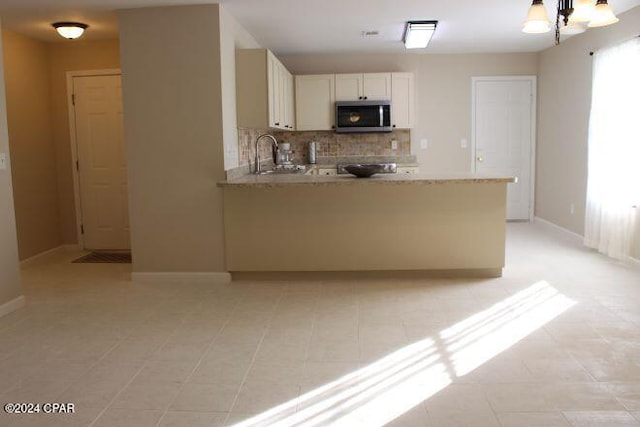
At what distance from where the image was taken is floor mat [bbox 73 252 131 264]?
5.95 m

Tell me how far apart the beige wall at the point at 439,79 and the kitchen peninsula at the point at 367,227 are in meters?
3.01

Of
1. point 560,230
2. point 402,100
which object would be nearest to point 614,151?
point 560,230

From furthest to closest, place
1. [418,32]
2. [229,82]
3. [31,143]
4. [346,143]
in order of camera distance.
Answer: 1. [346,143]
2. [31,143]
3. [418,32]
4. [229,82]

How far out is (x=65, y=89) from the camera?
6.28 m

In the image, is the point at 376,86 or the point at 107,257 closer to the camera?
the point at 107,257

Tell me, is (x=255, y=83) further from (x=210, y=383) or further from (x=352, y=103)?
(x=210, y=383)

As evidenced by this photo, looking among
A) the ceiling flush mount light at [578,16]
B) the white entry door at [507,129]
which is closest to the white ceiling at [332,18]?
the white entry door at [507,129]

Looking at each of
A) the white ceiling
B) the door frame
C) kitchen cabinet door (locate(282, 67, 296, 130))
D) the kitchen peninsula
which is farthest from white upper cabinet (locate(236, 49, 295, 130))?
the door frame

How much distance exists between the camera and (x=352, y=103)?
7352 mm

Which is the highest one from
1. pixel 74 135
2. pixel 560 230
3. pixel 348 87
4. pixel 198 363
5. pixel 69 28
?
pixel 69 28

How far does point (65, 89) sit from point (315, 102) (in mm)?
2925

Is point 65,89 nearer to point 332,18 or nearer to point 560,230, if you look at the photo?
point 332,18

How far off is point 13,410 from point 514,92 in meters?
6.93

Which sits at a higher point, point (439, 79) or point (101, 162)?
point (439, 79)
